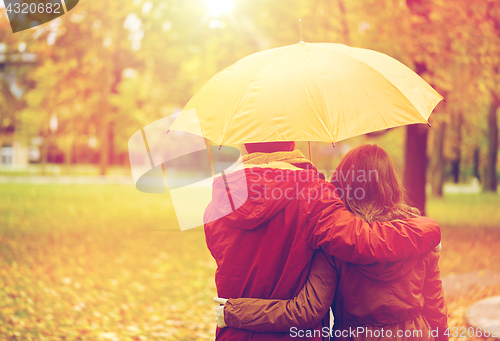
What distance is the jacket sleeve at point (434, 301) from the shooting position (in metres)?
2.18

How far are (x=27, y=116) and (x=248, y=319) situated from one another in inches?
1537

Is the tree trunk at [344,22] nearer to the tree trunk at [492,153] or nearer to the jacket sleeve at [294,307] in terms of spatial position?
the jacket sleeve at [294,307]

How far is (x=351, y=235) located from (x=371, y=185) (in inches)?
15.7

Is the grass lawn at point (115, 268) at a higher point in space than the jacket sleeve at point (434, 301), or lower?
lower

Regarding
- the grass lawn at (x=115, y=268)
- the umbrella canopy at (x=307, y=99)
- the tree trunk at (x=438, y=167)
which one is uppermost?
the umbrella canopy at (x=307, y=99)

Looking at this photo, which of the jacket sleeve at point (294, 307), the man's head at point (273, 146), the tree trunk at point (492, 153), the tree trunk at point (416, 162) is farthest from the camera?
the tree trunk at point (492, 153)

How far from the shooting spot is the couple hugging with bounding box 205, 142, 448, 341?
6.41ft

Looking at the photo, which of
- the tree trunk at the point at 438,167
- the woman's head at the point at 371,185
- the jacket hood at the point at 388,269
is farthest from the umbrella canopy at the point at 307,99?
the tree trunk at the point at 438,167

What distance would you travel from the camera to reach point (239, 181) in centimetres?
196

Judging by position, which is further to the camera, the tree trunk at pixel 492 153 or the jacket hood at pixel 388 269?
the tree trunk at pixel 492 153

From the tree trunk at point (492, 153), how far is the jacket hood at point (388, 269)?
2403 centimetres

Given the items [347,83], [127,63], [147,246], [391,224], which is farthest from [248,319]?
[127,63]

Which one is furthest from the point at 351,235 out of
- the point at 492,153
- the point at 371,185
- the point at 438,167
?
the point at 492,153

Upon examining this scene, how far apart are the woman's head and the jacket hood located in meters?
0.23
